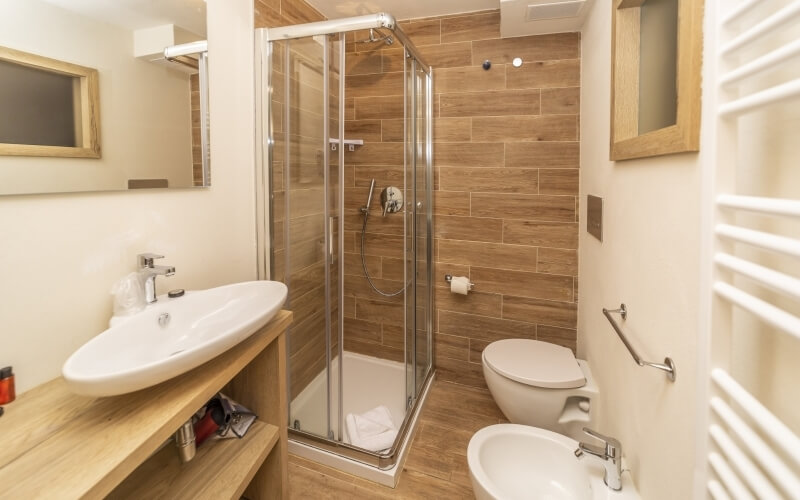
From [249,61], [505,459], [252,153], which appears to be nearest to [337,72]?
[249,61]

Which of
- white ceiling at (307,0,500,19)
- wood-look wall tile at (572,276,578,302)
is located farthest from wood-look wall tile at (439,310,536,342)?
white ceiling at (307,0,500,19)

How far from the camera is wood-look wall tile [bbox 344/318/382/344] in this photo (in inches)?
110

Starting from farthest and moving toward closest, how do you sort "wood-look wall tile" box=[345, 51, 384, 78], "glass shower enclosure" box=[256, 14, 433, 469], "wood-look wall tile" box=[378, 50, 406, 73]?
"wood-look wall tile" box=[378, 50, 406, 73] → "wood-look wall tile" box=[345, 51, 384, 78] → "glass shower enclosure" box=[256, 14, 433, 469]

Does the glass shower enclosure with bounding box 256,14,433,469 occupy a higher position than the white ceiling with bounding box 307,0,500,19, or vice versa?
the white ceiling with bounding box 307,0,500,19

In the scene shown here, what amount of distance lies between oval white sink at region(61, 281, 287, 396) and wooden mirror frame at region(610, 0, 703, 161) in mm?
1204

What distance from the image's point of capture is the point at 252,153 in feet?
6.22

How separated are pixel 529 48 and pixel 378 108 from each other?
100cm

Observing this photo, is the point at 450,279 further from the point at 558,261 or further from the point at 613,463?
the point at 613,463

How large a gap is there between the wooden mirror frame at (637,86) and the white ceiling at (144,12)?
5.21ft

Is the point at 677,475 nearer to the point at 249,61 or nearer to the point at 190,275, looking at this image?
the point at 190,275

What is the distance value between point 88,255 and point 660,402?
1.73m

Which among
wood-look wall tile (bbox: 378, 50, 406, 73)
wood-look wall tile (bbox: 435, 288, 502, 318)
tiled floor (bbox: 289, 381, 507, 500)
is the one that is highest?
wood-look wall tile (bbox: 378, 50, 406, 73)

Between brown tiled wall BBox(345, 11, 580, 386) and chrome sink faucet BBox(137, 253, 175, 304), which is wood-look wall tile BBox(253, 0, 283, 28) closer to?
brown tiled wall BBox(345, 11, 580, 386)

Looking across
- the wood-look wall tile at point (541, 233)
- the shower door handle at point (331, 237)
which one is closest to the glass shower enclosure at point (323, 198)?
the shower door handle at point (331, 237)
